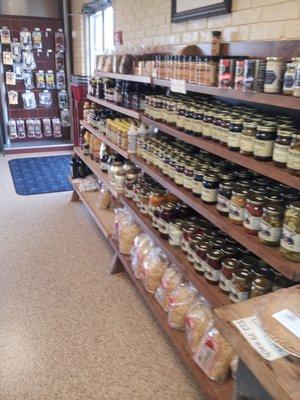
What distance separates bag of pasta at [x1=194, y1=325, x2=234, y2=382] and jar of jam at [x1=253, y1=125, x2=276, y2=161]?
779mm

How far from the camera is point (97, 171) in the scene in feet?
10.7

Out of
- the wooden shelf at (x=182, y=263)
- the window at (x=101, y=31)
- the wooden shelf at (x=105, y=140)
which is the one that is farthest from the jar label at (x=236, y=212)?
the window at (x=101, y=31)

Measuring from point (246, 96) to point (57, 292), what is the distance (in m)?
1.77

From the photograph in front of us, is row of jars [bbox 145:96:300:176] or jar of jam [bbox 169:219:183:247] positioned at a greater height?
row of jars [bbox 145:96:300:176]

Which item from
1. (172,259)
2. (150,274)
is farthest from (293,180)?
(150,274)

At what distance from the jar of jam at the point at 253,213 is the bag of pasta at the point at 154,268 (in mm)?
874

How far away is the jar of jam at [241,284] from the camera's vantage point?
145 cm

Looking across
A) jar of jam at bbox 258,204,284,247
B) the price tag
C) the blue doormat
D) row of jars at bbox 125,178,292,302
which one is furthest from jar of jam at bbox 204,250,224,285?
the blue doormat

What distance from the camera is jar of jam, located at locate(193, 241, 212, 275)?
1.70 metres

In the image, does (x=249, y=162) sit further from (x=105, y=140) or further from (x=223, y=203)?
(x=105, y=140)

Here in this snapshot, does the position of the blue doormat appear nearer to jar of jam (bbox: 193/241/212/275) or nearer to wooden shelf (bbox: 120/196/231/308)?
wooden shelf (bbox: 120/196/231/308)

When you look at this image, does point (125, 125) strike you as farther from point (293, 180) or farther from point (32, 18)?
point (32, 18)

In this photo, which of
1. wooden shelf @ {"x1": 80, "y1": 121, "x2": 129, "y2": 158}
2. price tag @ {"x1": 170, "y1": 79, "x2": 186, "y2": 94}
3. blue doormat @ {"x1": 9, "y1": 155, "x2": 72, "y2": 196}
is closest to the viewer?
price tag @ {"x1": 170, "y1": 79, "x2": 186, "y2": 94}

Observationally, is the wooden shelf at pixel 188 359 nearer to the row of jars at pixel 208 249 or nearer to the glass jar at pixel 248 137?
the row of jars at pixel 208 249
